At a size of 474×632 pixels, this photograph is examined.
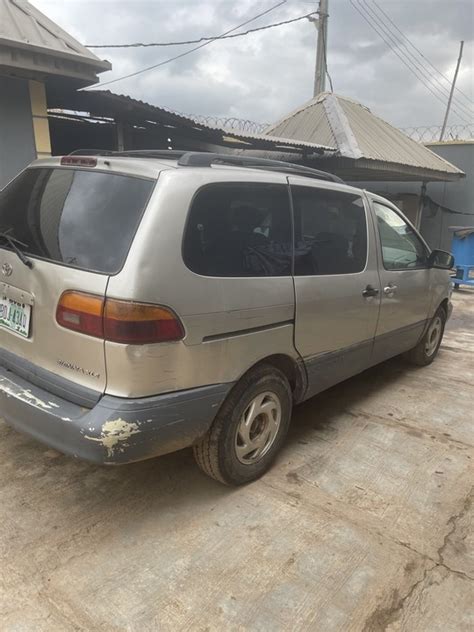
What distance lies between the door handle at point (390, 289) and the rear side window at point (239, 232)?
4.12 feet

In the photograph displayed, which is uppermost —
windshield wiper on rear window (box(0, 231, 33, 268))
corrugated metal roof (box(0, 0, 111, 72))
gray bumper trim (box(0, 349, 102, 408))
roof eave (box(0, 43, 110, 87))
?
corrugated metal roof (box(0, 0, 111, 72))

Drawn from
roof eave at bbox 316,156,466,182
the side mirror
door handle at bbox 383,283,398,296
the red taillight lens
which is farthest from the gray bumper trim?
roof eave at bbox 316,156,466,182

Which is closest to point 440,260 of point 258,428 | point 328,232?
point 328,232

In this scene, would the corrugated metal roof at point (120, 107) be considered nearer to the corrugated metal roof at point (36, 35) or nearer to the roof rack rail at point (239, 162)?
the corrugated metal roof at point (36, 35)

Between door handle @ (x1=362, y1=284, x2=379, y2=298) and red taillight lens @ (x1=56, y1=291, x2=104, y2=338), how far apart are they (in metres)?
2.02

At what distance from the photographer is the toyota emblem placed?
2428mm

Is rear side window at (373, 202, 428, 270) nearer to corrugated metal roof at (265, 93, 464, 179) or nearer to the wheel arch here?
the wheel arch

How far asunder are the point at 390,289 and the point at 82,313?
8.27 feet

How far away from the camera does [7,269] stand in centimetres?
244

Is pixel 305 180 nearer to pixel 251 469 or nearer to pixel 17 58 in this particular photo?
pixel 251 469

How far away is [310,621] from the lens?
75.0 inches

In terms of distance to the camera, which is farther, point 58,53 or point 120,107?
point 120,107

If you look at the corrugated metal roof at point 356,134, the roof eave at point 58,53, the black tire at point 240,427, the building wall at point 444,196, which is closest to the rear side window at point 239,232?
the black tire at point 240,427

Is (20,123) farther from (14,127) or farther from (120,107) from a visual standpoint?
(120,107)
